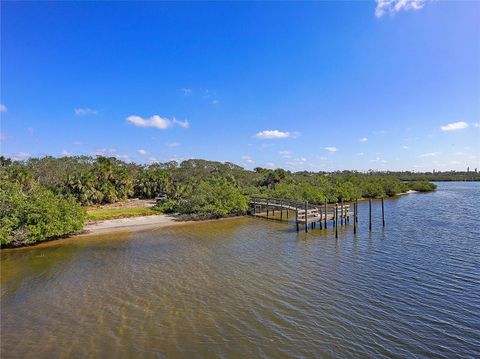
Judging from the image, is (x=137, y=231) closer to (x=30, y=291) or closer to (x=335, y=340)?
(x=30, y=291)

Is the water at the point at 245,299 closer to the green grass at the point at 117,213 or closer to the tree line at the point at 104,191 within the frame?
the tree line at the point at 104,191

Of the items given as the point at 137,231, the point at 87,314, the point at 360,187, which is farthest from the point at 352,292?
the point at 360,187

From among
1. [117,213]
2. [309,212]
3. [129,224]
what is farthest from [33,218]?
[309,212]

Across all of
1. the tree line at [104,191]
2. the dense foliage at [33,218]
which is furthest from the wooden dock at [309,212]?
the dense foliage at [33,218]

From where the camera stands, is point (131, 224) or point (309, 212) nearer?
point (309, 212)

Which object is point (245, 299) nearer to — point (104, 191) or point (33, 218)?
point (33, 218)

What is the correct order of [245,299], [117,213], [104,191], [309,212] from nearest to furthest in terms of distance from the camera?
1. [245,299]
2. [309,212]
3. [117,213]
4. [104,191]
